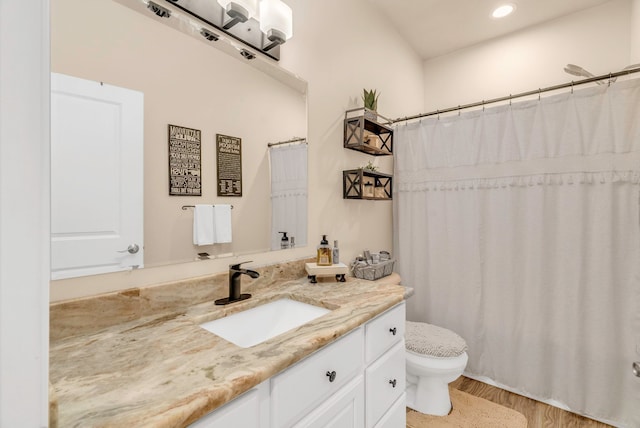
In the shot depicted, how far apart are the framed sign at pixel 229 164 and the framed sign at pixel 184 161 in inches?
3.6

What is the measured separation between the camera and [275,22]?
1.34 m

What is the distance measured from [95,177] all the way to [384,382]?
130 cm

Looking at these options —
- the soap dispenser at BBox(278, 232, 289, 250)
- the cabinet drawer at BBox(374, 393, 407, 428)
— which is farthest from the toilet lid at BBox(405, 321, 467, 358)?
the soap dispenser at BBox(278, 232, 289, 250)

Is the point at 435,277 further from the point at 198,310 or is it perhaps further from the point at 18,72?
the point at 18,72

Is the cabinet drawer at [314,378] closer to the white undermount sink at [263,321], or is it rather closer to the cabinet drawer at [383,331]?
the cabinet drawer at [383,331]

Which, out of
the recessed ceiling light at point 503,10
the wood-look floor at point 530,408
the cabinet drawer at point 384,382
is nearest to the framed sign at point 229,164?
the cabinet drawer at point 384,382

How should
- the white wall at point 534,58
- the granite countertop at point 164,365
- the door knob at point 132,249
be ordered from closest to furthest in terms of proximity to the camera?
the granite countertop at point 164,365, the door knob at point 132,249, the white wall at point 534,58

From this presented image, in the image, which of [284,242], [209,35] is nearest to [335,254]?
[284,242]

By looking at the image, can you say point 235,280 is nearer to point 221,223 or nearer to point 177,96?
point 221,223

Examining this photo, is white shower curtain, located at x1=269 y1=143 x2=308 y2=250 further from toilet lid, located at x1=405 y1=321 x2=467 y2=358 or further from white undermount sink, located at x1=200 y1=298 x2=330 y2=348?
toilet lid, located at x1=405 y1=321 x2=467 y2=358

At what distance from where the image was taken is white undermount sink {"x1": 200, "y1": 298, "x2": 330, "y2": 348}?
3.62 feet

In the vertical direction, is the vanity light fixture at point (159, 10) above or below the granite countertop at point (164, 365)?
above

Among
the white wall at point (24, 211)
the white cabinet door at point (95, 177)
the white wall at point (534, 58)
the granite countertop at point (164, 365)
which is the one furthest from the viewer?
the white wall at point (534, 58)

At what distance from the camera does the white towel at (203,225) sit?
118cm
